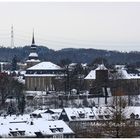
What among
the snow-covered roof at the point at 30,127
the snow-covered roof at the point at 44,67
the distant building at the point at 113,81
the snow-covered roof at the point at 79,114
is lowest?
the snow-covered roof at the point at 79,114

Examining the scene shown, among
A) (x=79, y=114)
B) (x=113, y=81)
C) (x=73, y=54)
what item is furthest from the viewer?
(x=73, y=54)

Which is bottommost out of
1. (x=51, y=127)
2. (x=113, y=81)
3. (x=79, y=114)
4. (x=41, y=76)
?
(x=79, y=114)

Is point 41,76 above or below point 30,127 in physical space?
above

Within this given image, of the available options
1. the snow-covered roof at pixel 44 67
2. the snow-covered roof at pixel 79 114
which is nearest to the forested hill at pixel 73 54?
the snow-covered roof at pixel 44 67

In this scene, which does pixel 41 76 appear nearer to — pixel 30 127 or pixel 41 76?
pixel 41 76

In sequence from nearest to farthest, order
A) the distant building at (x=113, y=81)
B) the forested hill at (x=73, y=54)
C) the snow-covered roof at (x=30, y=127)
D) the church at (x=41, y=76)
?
1. the snow-covered roof at (x=30, y=127)
2. the distant building at (x=113, y=81)
3. the church at (x=41, y=76)
4. the forested hill at (x=73, y=54)

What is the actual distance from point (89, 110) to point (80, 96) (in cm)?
631

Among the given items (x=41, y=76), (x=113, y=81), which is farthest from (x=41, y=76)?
(x=113, y=81)

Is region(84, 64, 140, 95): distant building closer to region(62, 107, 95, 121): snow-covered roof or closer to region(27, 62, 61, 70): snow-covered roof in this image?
region(27, 62, 61, 70): snow-covered roof

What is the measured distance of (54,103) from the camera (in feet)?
83.7

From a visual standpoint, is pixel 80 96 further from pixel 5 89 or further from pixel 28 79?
pixel 28 79

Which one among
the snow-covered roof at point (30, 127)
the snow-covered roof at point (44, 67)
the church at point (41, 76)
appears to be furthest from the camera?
the snow-covered roof at point (44, 67)

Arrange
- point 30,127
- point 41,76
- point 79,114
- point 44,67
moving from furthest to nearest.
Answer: point 44,67
point 41,76
point 79,114
point 30,127

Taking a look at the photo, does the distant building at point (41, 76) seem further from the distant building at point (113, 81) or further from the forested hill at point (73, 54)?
the forested hill at point (73, 54)
